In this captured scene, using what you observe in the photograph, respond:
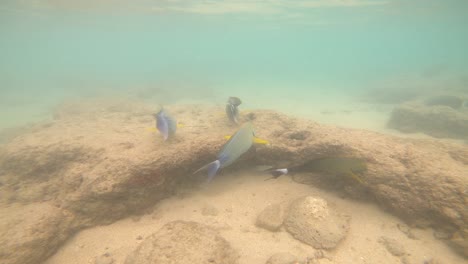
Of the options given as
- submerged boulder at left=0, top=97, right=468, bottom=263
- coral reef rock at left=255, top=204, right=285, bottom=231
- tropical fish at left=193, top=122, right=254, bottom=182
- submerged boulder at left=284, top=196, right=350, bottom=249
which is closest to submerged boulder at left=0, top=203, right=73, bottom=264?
submerged boulder at left=0, top=97, right=468, bottom=263

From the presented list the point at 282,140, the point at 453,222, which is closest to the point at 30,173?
the point at 282,140

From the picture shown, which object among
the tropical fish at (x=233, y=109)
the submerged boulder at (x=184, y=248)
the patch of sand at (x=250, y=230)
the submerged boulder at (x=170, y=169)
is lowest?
the patch of sand at (x=250, y=230)

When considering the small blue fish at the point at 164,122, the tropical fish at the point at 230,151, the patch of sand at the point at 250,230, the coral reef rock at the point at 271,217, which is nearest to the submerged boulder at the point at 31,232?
the patch of sand at the point at 250,230

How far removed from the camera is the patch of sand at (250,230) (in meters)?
2.79

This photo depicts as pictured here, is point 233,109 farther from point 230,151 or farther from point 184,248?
point 184,248

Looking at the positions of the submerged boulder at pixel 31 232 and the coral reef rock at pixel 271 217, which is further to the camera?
the coral reef rock at pixel 271 217

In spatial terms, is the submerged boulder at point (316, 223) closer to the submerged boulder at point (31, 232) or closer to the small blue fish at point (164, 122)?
the small blue fish at point (164, 122)

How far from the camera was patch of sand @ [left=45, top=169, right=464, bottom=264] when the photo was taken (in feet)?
9.16

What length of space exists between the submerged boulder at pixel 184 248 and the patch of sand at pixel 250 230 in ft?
0.76

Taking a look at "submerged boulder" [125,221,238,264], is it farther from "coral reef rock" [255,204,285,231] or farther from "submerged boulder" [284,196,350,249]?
"submerged boulder" [284,196,350,249]

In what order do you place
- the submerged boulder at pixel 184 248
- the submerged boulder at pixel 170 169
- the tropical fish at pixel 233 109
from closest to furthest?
1. the submerged boulder at pixel 184 248
2. the submerged boulder at pixel 170 169
3. the tropical fish at pixel 233 109

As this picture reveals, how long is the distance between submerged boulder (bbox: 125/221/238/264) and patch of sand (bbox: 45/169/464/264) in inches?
9.1

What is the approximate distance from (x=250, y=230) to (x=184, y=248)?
0.94 meters

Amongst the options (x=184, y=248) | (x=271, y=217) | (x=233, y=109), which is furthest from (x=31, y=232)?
(x=233, y=109)
